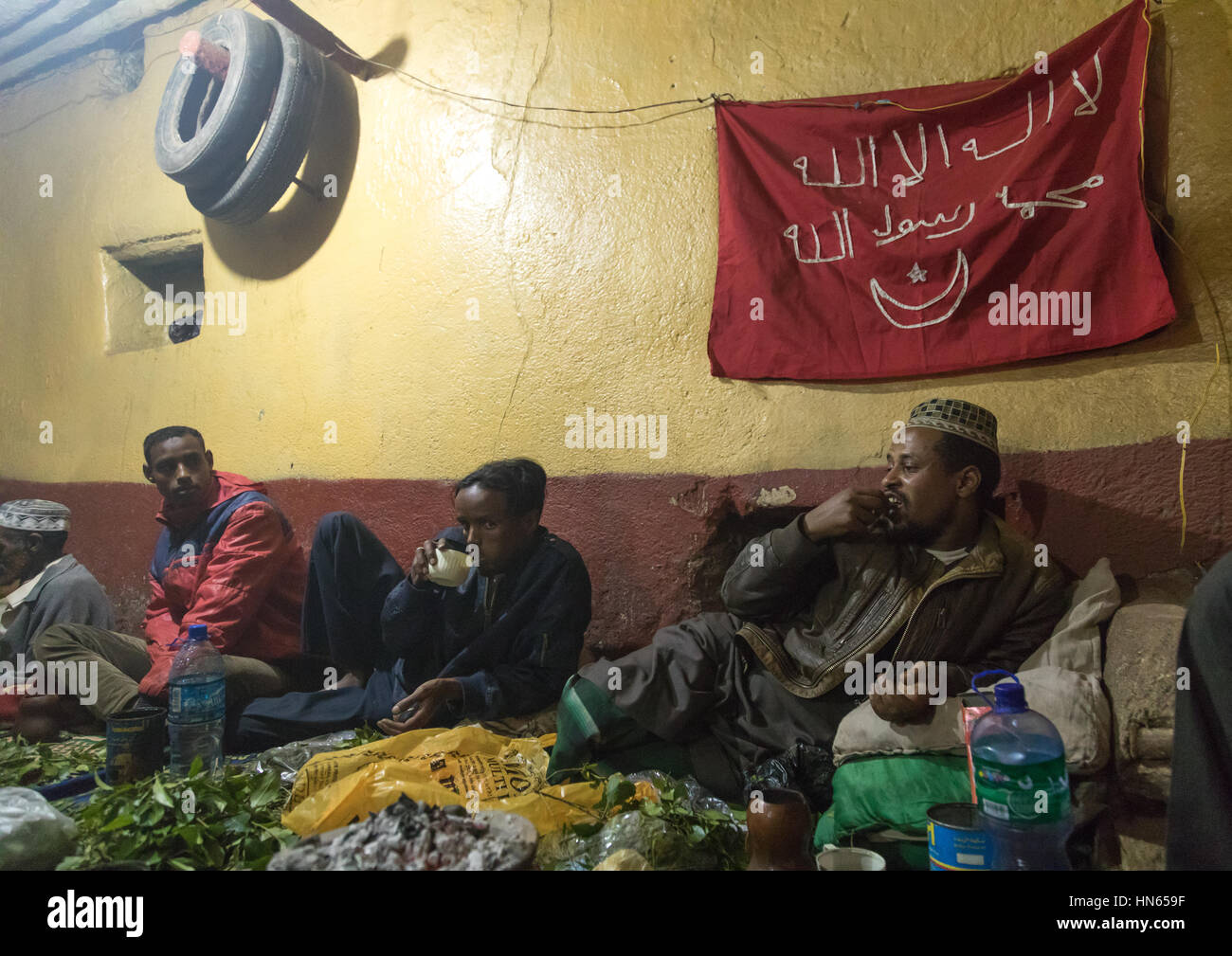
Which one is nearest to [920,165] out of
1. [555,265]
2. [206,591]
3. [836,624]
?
[555,265]

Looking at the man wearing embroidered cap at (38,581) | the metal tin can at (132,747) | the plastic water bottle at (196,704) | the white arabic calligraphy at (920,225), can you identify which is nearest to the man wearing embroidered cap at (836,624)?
the white arabic calligraphy at (920,225)

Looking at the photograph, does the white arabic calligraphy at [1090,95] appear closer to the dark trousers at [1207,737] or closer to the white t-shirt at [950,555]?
the white t-shirt at [950,555]

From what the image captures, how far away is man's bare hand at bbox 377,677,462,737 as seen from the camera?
2729 millimetres

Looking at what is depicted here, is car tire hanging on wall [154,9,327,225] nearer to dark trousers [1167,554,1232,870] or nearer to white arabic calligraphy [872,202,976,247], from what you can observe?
white arabic calligraphy [872,202,976,247]

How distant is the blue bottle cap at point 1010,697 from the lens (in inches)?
65.6

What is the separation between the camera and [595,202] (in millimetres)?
2916

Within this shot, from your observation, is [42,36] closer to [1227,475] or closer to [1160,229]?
[1160,229]

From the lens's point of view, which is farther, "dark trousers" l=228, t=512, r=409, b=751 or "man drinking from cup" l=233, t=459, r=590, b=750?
"dark trousers" l=228, t=512, r=409, b=751

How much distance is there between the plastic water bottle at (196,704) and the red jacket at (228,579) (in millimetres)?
89

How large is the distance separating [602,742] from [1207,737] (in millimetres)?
1464

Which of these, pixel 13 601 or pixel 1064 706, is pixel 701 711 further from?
pixel 13 601

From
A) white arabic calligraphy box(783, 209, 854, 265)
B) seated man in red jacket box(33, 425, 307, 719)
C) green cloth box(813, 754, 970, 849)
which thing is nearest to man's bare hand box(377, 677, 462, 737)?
seated man in red jacket box(33, 425, 307, 719)

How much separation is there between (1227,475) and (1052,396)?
0.46m

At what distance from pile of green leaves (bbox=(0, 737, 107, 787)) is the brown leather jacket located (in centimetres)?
229
